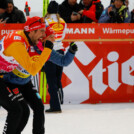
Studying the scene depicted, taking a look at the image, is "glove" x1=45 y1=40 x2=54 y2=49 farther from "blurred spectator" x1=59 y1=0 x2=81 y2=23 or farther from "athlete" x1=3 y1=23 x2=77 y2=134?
"blurred spectator" x1=59 y1=0 x2=81 y2=23

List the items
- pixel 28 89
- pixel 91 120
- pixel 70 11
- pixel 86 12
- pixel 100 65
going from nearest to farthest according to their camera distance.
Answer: pixel 28 89 < pixel 91 120 < pixel 100 65 < pixel 86 12 < pixel 70 11

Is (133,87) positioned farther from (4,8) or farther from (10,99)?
(10,99)

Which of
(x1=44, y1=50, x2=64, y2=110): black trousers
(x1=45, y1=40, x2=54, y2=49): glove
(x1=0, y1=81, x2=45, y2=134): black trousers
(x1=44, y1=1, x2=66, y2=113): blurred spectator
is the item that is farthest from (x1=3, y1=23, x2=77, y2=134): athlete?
(x1=44, y1=50, x2=64, y2=110): black trousers

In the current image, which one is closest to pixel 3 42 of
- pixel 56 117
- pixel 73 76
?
pixel 56 117

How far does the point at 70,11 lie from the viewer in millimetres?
7891

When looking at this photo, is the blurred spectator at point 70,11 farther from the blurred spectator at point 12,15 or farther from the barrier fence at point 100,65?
the blurred spectator at point 12,15

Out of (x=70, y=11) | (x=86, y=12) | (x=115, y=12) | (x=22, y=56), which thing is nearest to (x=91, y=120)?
(x=115, y=12)

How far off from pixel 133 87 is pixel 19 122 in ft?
12.4

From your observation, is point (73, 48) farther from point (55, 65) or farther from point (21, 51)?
point (55, 65)

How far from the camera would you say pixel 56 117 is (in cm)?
603

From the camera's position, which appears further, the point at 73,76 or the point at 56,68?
the point at 73,76

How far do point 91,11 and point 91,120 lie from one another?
8.59 ft

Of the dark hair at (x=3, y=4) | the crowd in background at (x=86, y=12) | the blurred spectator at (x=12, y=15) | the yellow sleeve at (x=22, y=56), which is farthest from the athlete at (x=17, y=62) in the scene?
the dark hair at (x=3, y=4)

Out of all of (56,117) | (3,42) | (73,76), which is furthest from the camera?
(73,76)
